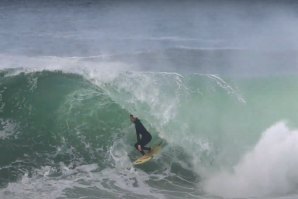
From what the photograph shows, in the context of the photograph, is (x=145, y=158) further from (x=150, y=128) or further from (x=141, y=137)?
(x=150, y=128)

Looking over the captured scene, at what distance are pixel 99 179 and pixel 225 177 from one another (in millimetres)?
3639

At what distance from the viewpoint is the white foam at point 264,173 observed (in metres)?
16.9

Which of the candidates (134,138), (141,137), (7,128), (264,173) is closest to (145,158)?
(141,137)

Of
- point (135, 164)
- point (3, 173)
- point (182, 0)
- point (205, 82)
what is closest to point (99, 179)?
point (135, 164)

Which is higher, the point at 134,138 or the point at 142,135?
the point at 134,138

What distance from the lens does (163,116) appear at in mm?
20234

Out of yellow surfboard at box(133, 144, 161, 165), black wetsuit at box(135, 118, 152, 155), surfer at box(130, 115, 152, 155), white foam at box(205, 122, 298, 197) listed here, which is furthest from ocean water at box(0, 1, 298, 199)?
black wetsuit at box(135, 118, 152, 155)

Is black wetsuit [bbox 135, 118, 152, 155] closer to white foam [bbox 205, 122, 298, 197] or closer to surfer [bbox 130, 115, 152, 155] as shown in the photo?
surfer [bbox 130, 115, 152, 155]

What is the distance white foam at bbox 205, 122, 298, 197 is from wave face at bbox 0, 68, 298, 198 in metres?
0.03

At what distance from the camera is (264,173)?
57.3 feet

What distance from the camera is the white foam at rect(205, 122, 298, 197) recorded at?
16922 millimetres

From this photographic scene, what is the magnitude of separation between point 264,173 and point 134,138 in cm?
432

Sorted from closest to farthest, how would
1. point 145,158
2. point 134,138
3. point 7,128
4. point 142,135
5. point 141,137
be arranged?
point 142,135, point 141,137, point 145,158, point 134,138, point 7,128

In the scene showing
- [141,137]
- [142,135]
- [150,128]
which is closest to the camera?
[142,135]
